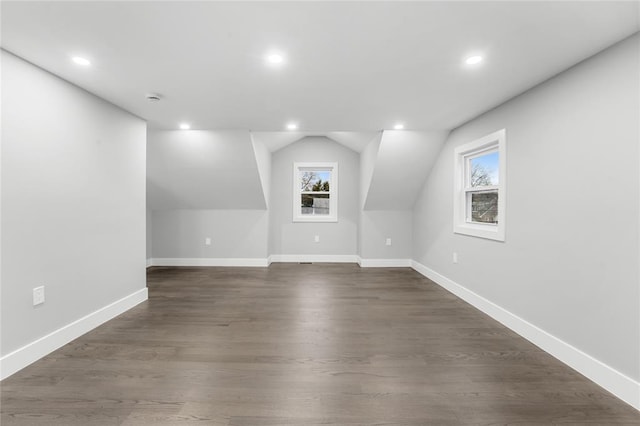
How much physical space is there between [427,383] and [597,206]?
5.32 feet

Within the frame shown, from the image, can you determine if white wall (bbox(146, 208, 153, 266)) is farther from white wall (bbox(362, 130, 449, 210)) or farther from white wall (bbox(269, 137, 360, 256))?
white wall (bbox(362, 130, 449, 210))

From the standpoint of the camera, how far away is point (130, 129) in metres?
3.23

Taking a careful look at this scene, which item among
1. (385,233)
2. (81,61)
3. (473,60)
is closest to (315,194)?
(385,233)

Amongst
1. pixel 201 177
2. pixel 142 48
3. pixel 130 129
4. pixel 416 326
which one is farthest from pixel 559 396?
pixel 201 177

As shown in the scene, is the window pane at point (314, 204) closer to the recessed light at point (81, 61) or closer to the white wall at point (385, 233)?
the white wall at point (385, 233)

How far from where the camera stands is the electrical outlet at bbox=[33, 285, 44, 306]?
2152 millimetres

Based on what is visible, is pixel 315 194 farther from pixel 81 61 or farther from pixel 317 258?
pixel 81 61

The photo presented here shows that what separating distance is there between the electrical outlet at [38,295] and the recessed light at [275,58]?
239cm

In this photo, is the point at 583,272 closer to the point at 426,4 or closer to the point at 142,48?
the point at 426,4

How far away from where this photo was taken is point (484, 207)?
11.5ft

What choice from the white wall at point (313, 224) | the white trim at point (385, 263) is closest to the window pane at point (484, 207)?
the white trim at point (385, 263)

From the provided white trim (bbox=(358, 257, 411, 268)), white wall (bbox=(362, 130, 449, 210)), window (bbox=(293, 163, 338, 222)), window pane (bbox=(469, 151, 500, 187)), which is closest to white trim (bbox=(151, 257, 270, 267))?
window (bbox=(293, 163, 338, 222))

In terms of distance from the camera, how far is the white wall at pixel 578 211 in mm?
1771

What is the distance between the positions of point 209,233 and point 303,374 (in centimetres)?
415
